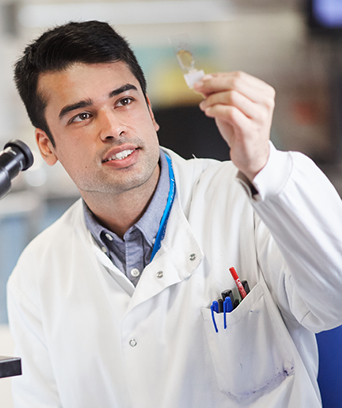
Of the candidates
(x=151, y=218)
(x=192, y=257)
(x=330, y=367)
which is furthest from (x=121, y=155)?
(x=330, y=367)

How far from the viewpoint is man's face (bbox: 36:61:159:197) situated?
1098 mm

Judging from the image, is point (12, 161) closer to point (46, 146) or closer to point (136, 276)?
point (136, 276)

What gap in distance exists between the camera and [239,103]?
2.19 feet

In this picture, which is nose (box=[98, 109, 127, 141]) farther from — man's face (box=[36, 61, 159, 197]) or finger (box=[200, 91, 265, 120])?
finger (box=[200, 91, 265, 120])

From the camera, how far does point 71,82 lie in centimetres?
115

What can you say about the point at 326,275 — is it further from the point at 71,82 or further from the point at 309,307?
the point at 71,82

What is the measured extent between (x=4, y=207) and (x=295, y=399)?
1974 millimetres

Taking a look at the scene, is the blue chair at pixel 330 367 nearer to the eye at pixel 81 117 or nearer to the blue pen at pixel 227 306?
the blue pen at pixel 227 306

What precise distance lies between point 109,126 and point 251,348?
614 mm

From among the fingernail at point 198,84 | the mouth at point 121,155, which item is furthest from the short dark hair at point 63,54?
the fingernail at point 198,84

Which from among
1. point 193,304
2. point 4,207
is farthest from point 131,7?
point 193,304

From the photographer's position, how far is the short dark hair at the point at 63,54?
45.8 inches

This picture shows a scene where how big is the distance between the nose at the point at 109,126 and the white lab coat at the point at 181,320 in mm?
227

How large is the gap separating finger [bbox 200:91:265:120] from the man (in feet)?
0.64
